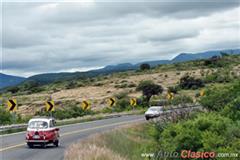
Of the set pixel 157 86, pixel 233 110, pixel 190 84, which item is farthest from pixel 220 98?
pixel 190 84

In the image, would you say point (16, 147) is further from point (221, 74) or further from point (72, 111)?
point (221, 74)

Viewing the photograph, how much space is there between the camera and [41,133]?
25891mm

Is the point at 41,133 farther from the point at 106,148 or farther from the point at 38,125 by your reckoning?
the point at 106,148

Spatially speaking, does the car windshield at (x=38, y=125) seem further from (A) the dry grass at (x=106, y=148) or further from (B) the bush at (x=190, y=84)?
(B) the bush at (x=190, y=84)

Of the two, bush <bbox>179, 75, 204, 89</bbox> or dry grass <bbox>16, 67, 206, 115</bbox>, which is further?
bush <bbox>179, 75, 204, 89</bbox>

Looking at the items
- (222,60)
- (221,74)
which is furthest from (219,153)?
(222,60)

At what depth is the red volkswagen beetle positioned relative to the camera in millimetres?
25906

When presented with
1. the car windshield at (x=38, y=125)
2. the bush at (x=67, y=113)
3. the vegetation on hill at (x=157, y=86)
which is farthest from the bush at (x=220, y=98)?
the bush at (x=67, y=113)

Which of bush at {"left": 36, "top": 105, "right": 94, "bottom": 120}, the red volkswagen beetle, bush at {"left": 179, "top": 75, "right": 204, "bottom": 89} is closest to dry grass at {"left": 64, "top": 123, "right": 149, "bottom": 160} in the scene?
the red volkswagen beetle

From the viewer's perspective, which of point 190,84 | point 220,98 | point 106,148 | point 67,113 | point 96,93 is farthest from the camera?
point 96,93

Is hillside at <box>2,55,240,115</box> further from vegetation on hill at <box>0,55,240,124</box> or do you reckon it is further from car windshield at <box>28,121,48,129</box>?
car windshield at <box>28,121,48,129</box>

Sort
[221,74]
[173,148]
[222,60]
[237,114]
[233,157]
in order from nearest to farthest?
[233,157]
[173,148]
[237,114]
[221,74]
[222,60]

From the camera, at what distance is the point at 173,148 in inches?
655

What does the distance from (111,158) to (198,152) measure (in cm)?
253
